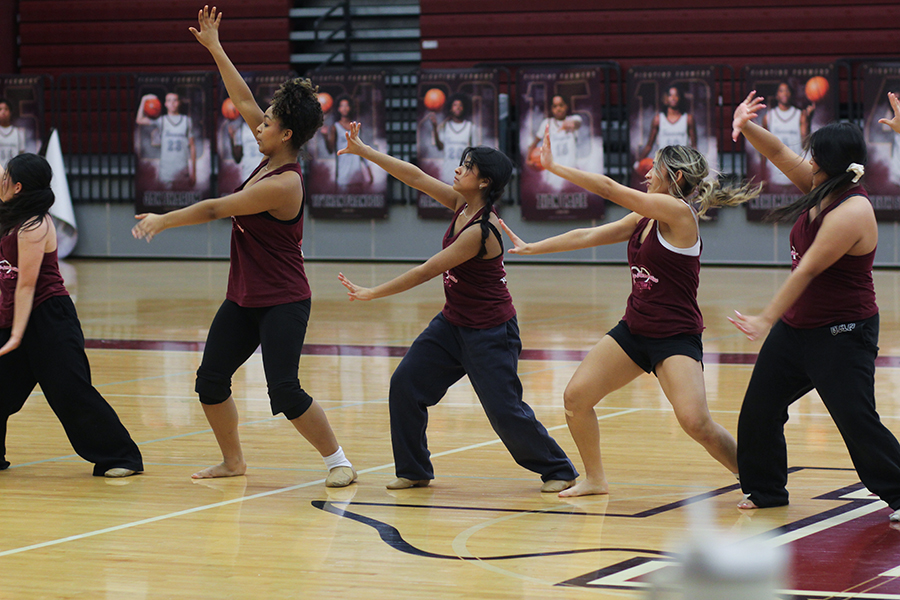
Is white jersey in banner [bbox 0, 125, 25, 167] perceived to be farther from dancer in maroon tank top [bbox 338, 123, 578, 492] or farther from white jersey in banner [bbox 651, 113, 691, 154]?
dancer in maroon tank top [bbox 338, 123, 578, 492]

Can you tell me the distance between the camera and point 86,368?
532 cm

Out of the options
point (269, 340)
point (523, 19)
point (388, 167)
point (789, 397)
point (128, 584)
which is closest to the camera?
point (128, 584)

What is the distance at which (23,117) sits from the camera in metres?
18.0

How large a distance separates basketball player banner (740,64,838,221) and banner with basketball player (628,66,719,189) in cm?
55

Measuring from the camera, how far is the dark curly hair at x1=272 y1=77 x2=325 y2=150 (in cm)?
498

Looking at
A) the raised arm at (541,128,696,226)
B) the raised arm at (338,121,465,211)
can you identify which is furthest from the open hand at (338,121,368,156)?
the raised arm at (541,128,696,226)

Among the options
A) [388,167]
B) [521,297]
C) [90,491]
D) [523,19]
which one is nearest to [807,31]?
[523,19]

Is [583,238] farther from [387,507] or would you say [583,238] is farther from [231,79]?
[231,79]

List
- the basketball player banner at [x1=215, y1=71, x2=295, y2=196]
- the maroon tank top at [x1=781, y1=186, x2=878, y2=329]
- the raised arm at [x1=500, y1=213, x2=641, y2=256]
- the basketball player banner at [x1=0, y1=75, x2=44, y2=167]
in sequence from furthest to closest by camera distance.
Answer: the basketball player banner at [x1=0, y1=75, x2=44, y2=167] < the basketball player banner at [x1=215, y1=71, x2=295, y2=196] < the raised arm at [x1=500, y1=213, x2=641, y2=256] < the maroon tank top at [x1=781, y1=186, x2=878, y2=329]

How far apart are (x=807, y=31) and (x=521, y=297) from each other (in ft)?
21.5

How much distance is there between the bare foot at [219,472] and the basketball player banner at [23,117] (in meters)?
13.9

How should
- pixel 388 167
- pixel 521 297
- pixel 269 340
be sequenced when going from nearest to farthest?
pixel 269 340
pixel 388 167
pixel 521 297

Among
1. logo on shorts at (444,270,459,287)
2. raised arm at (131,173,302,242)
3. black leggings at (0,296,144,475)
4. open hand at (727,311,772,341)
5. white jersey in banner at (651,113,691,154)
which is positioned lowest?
black leggings at (0,296,144,475)

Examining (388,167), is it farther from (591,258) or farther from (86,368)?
(591,258)
